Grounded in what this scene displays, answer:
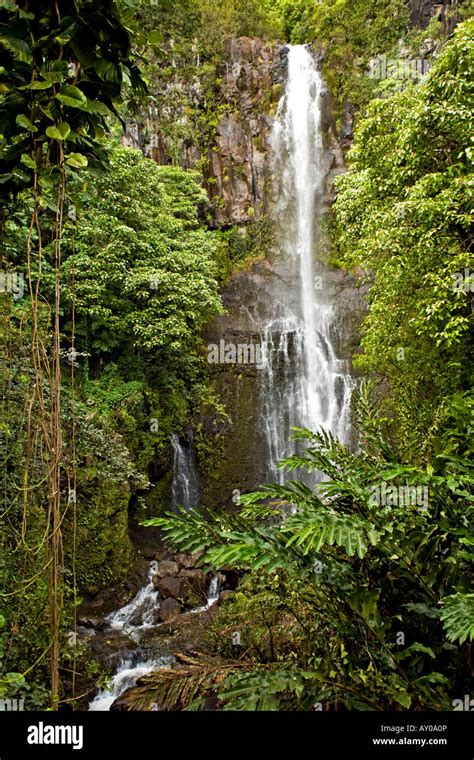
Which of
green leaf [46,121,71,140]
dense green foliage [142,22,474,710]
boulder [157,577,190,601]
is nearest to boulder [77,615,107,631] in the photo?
boulder [157,577,190,601]

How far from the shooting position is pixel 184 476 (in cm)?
1234

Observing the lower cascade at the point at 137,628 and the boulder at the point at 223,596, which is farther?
the boulder at the point at 223,596

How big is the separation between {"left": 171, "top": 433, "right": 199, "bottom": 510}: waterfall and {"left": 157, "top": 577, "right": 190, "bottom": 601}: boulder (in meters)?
3.17

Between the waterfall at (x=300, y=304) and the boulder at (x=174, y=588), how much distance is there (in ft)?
12.4

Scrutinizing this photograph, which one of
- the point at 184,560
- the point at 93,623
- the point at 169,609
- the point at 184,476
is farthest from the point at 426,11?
the point at 93,623

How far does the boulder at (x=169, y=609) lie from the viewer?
799cm

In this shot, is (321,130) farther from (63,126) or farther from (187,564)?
(63,126)

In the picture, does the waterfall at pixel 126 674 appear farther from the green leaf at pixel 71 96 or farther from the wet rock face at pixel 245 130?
the wet rock face at pixel 245 130

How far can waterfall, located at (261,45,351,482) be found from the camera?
1319 cm

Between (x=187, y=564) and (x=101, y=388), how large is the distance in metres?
4.48

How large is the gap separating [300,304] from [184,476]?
7.46 m

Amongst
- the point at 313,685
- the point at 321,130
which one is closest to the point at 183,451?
the point at 313,685

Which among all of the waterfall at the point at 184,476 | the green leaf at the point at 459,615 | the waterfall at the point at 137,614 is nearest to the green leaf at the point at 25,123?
the green leaf at the point at 459,615

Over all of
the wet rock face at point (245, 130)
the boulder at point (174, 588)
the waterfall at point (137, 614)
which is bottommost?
the waterfall at point (137, 614)
